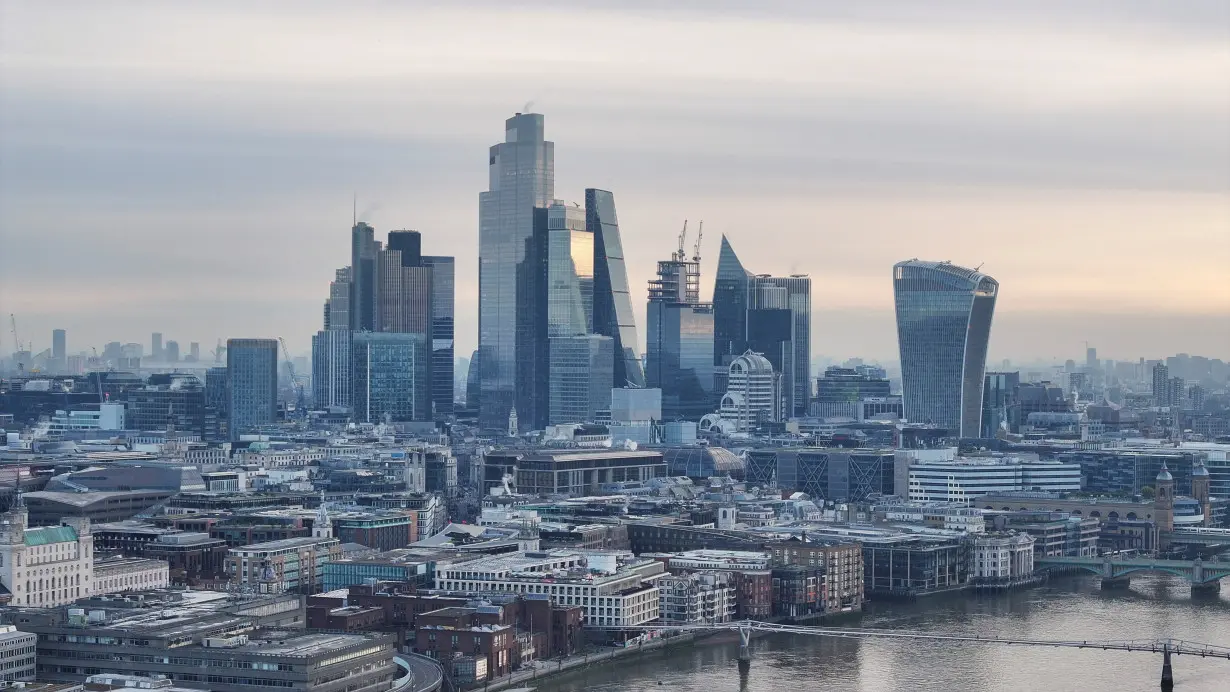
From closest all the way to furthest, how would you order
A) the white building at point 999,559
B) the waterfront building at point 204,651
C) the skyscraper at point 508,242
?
the waterfront building at point 204,651 → the white building at point 999,559 → the skyscraper at point 508,242

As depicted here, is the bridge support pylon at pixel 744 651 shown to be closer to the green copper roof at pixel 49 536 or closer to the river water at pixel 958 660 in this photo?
the river water at pixel 958 660

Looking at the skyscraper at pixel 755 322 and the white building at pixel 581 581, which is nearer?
the white building at pixel 581 581

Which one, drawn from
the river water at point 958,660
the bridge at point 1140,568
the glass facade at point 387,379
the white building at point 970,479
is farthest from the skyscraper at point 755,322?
the river water at point 958,660

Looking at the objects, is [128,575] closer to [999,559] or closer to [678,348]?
[999,559]

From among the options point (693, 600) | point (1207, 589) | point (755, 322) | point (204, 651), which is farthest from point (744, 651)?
point (755, 322)

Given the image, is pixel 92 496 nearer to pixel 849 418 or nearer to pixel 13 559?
pixel 13 559

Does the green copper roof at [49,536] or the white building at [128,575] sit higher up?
the green copper roof at [49,536]
